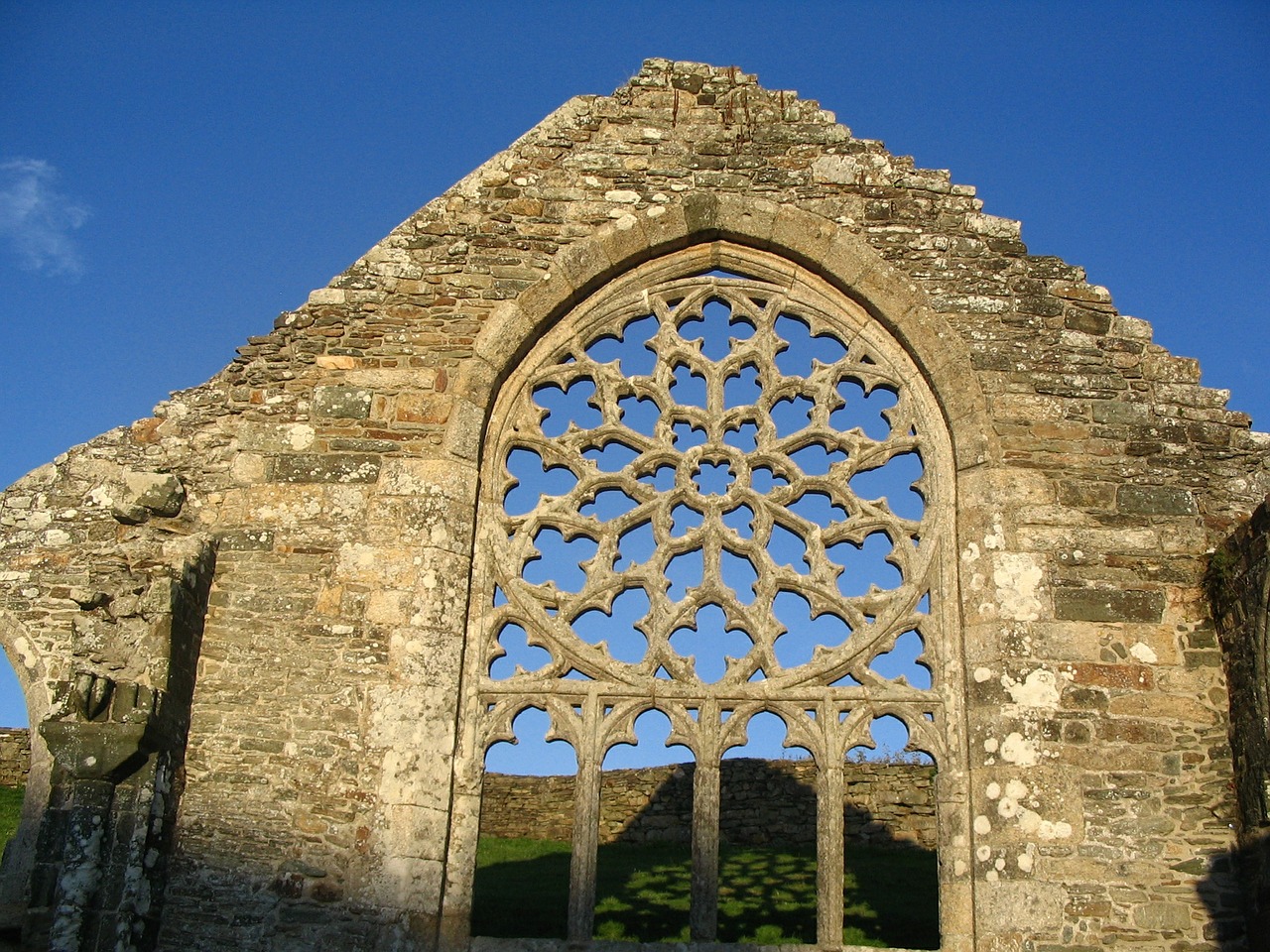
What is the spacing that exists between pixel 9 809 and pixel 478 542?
31.2 ft

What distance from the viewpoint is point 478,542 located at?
909cm

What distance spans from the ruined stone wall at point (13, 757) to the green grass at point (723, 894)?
5953 mm

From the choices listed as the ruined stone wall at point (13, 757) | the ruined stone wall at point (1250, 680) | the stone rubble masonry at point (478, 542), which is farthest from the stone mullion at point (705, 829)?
the ruined stone wall at point (13, 757)

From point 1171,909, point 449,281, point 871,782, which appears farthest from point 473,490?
point 871,782

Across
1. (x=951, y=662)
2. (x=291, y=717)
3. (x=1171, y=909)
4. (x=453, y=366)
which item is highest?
(x=453, y=366)

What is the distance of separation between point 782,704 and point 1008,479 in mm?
1901

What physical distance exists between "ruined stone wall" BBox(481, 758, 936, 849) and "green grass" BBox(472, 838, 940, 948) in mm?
240

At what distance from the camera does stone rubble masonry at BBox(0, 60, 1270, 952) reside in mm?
7980

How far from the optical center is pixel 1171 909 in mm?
7871

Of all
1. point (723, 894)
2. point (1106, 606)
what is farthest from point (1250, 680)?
point (723, 894)

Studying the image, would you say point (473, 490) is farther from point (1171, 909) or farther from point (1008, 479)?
point (1171, 909)

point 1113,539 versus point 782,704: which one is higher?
point 1113,539

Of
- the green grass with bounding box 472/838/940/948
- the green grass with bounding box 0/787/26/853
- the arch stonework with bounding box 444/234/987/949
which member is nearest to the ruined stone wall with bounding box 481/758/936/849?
the green grass with bounding box 472/838/940/948

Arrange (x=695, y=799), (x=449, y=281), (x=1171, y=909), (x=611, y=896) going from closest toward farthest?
(x=1171, y=909) < (x=695, y=799) < (x=449, y=281) < (x=611, y=896)
